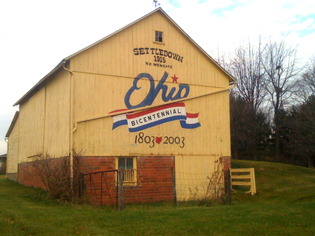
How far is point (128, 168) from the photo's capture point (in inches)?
699

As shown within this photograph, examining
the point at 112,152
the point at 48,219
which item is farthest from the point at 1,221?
the point at 112,152

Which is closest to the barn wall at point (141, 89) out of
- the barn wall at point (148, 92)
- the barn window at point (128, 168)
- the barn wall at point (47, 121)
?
the barn wall at point (148, 92)

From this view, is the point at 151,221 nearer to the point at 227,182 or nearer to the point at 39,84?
the point at 227,182

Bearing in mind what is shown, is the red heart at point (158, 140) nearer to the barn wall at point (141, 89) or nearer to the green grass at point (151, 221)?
the barn wall at point (141, 89)

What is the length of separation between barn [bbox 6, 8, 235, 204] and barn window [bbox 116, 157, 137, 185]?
0.04m

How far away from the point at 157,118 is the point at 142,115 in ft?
2.57

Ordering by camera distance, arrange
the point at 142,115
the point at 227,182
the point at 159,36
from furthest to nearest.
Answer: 1. the point at 159,36
2. the point at 227,182
3. the point at 142,115

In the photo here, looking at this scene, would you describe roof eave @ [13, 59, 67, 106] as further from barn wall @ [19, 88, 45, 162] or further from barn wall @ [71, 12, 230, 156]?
barn wall @ [71, 12, 230, 156]

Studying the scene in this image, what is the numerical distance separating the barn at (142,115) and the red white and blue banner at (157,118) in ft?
0.15

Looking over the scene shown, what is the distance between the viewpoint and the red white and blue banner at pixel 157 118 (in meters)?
17.9

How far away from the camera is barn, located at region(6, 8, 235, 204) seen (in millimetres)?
16969

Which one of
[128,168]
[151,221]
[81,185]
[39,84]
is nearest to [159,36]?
[128,168]

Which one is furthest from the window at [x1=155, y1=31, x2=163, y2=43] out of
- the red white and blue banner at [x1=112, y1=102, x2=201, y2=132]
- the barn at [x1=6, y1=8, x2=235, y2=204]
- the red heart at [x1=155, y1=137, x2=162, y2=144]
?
the red heart at [x1=155, y1=137, x2=162, y2=144]

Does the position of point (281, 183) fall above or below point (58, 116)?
below
